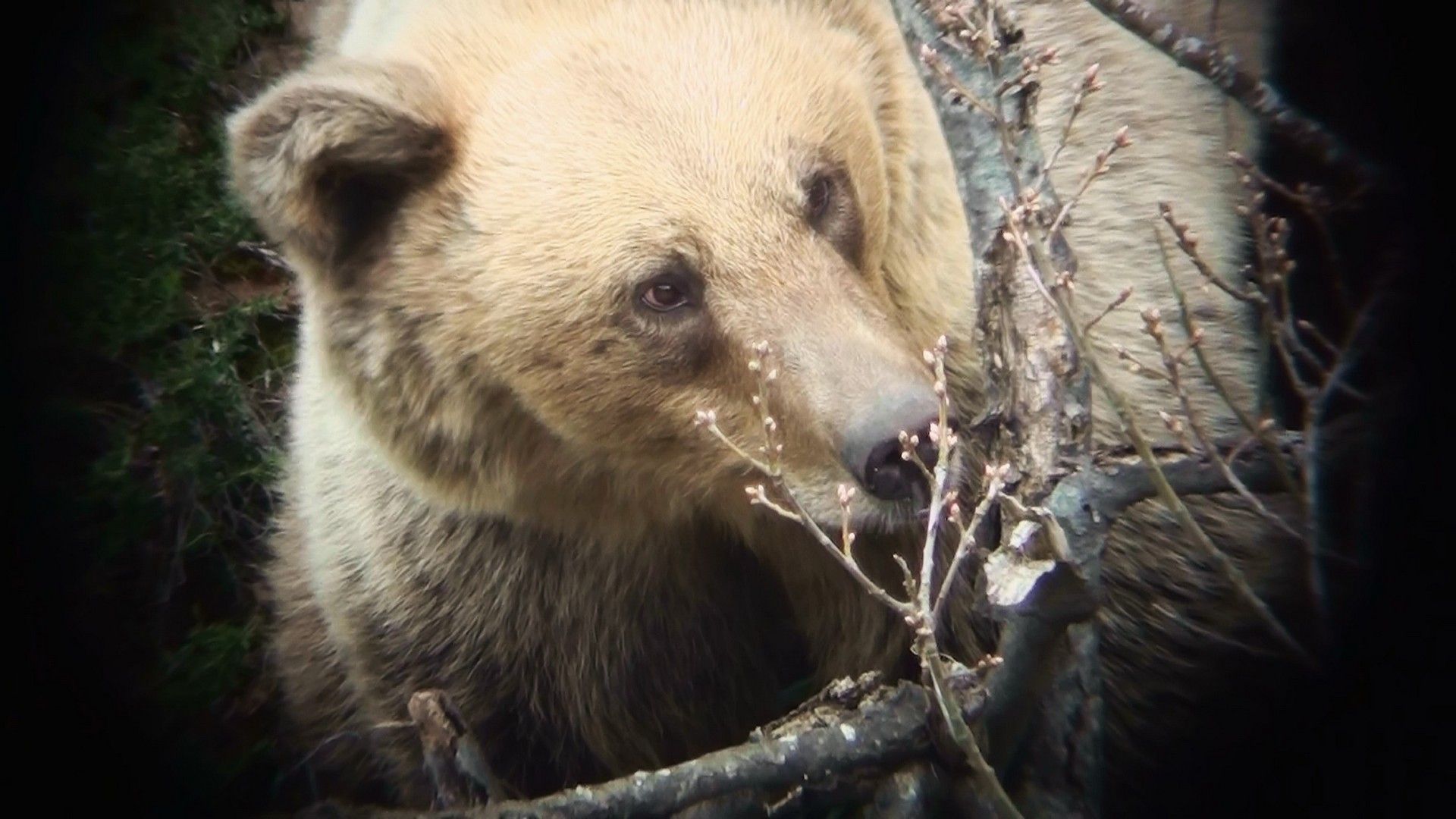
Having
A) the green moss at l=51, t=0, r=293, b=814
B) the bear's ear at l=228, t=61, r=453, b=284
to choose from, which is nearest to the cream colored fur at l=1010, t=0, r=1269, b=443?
the bear's ear at l=228, t=61, r=453, b=284

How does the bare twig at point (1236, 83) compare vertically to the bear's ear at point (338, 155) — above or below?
below

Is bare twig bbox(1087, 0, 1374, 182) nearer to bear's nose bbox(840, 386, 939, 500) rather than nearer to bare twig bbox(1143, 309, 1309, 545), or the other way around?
bare twig bbox(1143, 309, 1309, 545)

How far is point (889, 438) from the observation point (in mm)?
2809

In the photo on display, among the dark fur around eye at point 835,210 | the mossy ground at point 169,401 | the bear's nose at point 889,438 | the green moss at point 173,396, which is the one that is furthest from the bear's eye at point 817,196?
the green moss at point 173,396

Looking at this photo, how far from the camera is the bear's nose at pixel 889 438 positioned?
281 centimetres

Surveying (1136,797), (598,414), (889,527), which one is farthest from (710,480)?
(1136,797)

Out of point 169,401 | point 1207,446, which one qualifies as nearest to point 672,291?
point 1207,446

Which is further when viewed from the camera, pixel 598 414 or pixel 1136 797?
pixel 1136 797

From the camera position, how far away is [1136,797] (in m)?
3.86

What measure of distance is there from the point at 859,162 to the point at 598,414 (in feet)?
2.74

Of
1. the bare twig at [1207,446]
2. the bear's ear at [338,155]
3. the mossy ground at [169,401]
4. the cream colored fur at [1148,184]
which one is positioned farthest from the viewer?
the mossy ground at [169,401]

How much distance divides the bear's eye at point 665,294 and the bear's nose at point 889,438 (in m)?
0.52

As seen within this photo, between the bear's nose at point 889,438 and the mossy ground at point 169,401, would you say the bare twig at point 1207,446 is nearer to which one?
the bear's nose at point 889,438

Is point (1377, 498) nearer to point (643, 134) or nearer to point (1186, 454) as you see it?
point (1186, 454)
